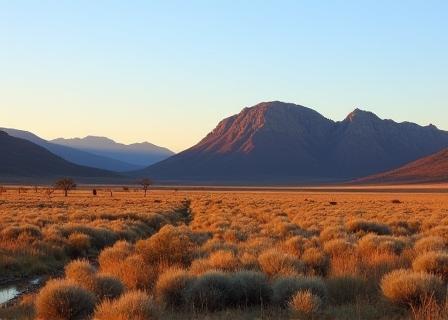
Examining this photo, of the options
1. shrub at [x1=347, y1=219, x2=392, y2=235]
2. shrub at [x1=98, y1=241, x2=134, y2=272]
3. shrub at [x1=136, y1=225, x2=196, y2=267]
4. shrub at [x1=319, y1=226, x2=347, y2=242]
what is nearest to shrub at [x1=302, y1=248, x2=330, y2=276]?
shrub at [x1=136, y1=225, x2=196, y2=267]

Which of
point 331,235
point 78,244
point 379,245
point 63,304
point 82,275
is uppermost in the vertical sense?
point 379,245

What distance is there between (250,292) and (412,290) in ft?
9.50

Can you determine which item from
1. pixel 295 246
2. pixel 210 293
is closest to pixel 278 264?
pixel 210 293

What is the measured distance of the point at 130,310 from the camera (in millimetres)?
9156

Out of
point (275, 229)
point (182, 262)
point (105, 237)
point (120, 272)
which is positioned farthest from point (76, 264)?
point (275, 229)

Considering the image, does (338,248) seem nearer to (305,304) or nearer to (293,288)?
(293,288)

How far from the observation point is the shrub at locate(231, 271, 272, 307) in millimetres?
11211

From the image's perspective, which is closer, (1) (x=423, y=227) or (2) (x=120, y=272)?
(2) (x=120, y=272)

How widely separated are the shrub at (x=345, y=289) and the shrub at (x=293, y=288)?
0.34 meters

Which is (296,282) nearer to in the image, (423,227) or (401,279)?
(401,279)

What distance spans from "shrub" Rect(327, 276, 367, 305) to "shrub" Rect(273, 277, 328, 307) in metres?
0.34

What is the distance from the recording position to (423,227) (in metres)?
27.8

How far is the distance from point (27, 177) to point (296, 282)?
187797 millimetres

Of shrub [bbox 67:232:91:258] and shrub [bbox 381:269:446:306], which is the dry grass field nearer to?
shrub [bbox 381:269:446:306]
